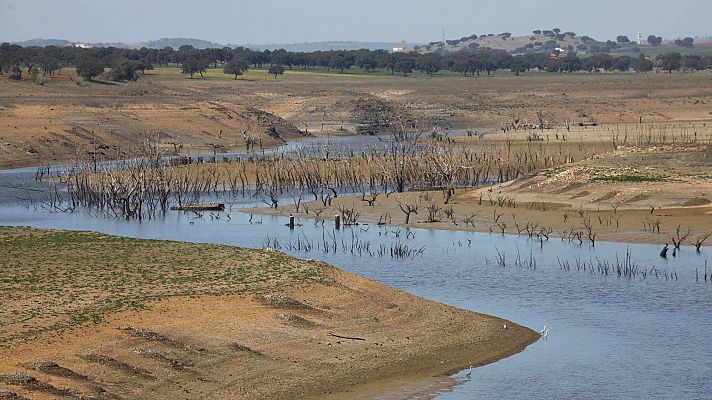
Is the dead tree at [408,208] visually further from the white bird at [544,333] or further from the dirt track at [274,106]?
the dirt track at [274,106]

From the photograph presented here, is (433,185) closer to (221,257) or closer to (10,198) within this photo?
(10,198)

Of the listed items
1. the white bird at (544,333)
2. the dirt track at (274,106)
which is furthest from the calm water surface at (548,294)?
the dirt track at (274,106)

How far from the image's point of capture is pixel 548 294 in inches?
1187

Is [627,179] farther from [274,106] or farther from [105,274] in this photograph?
[274,106]

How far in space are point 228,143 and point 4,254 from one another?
53515 mm

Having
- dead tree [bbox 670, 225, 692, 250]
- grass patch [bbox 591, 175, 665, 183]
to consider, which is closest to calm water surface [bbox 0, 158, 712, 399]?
dead tree [bbox 670, 225, 692, 250]

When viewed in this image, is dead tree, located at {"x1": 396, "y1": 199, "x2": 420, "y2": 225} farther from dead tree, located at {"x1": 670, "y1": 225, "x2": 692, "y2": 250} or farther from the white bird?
the white bird

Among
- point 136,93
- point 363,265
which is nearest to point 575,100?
point 136,93

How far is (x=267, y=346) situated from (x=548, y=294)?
416 inches

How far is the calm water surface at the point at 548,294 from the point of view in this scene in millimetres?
22047

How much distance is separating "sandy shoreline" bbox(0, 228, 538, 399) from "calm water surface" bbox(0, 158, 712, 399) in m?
1.29

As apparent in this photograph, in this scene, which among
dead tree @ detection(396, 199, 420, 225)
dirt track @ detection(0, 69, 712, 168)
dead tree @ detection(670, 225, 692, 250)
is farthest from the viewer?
dirt track @ detection(0, 69, 712, 168)

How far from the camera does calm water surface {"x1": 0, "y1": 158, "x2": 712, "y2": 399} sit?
2205cm

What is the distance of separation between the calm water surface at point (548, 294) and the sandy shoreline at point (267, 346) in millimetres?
1285
